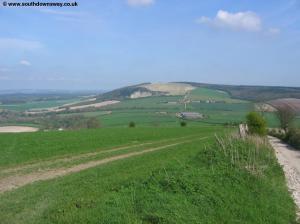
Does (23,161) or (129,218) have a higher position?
(129,218)

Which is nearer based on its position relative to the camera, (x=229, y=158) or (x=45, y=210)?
(x=45, y=210)

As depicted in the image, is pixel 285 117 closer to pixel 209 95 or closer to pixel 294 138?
pixel 294 138

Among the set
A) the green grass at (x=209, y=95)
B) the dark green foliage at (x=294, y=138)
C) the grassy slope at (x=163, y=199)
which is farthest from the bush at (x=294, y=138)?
the green grass at (x=209, y=95)

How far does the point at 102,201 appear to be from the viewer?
1007 centimetres

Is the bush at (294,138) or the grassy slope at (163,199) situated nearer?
the grassy slope at (163,199)

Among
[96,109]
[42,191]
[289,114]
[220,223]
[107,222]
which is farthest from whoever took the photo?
[96,109]

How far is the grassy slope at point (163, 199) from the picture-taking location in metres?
9.16

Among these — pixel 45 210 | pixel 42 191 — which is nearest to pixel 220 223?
pixel 45 210

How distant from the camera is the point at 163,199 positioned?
998 cm

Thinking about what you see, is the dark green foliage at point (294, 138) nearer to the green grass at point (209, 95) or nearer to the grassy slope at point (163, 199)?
the grassy slope at point (163, 199)

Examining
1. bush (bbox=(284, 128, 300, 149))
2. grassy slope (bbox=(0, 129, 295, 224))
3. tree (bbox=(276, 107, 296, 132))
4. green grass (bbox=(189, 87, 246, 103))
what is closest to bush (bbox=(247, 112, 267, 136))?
bush (bbox=(284, 128, 300, 149))

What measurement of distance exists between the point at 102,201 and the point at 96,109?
380ft

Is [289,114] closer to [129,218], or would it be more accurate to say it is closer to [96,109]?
[129,218]

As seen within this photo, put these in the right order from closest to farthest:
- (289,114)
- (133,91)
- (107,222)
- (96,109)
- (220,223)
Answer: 1. (107,222)
2. (220,223)
3. (289,114)
4. (96,109)
5. (133,91)
